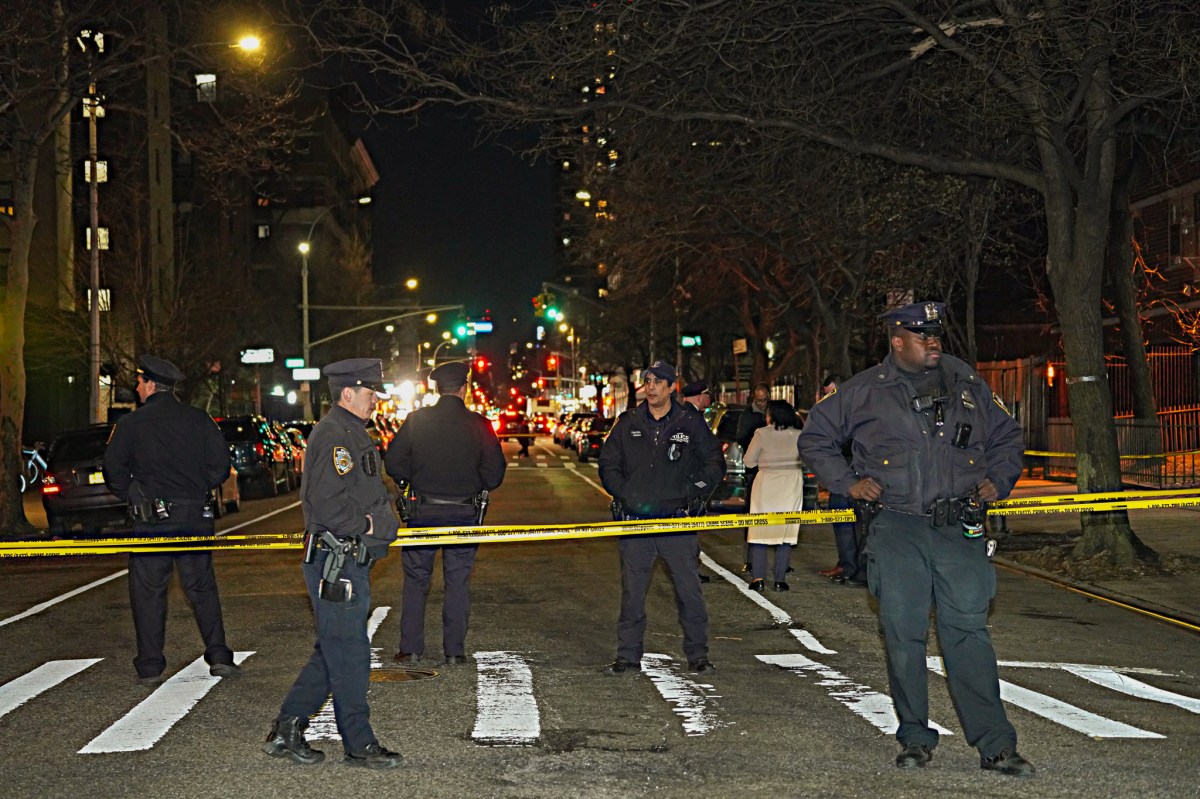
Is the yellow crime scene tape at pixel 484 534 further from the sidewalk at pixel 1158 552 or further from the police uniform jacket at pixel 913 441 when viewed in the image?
the police uniform jacket at pixel 913 441

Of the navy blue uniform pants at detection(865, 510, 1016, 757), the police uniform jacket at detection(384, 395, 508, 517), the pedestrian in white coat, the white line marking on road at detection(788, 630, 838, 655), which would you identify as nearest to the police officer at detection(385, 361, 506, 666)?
the police uniform jacket at detection(384, 395, 508, 517)

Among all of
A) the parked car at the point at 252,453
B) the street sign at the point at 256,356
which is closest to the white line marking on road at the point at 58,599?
the parked car at the point at 252,453

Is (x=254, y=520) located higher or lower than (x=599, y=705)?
higher

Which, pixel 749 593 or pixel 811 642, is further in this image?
pixel 749 593

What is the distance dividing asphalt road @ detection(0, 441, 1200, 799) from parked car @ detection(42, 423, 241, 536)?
682 centimetres

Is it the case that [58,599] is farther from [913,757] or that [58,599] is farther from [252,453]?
[252,453]

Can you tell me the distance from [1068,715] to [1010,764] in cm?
166

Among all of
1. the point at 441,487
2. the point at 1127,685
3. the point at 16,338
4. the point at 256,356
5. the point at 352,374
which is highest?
the point at 256,356

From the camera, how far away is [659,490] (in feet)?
33.6

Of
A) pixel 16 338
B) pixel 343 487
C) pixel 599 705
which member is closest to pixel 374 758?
pixel 343 487

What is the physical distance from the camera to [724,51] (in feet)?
54.7

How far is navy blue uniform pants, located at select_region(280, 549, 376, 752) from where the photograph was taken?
715 centimetres

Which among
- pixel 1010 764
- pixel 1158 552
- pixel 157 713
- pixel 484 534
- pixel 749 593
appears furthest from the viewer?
pixel 1158 552

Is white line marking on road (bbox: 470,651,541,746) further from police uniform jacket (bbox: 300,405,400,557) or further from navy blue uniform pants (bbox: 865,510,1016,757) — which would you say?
navy blue uniform pants (bbox: 865,510,1016,757)
